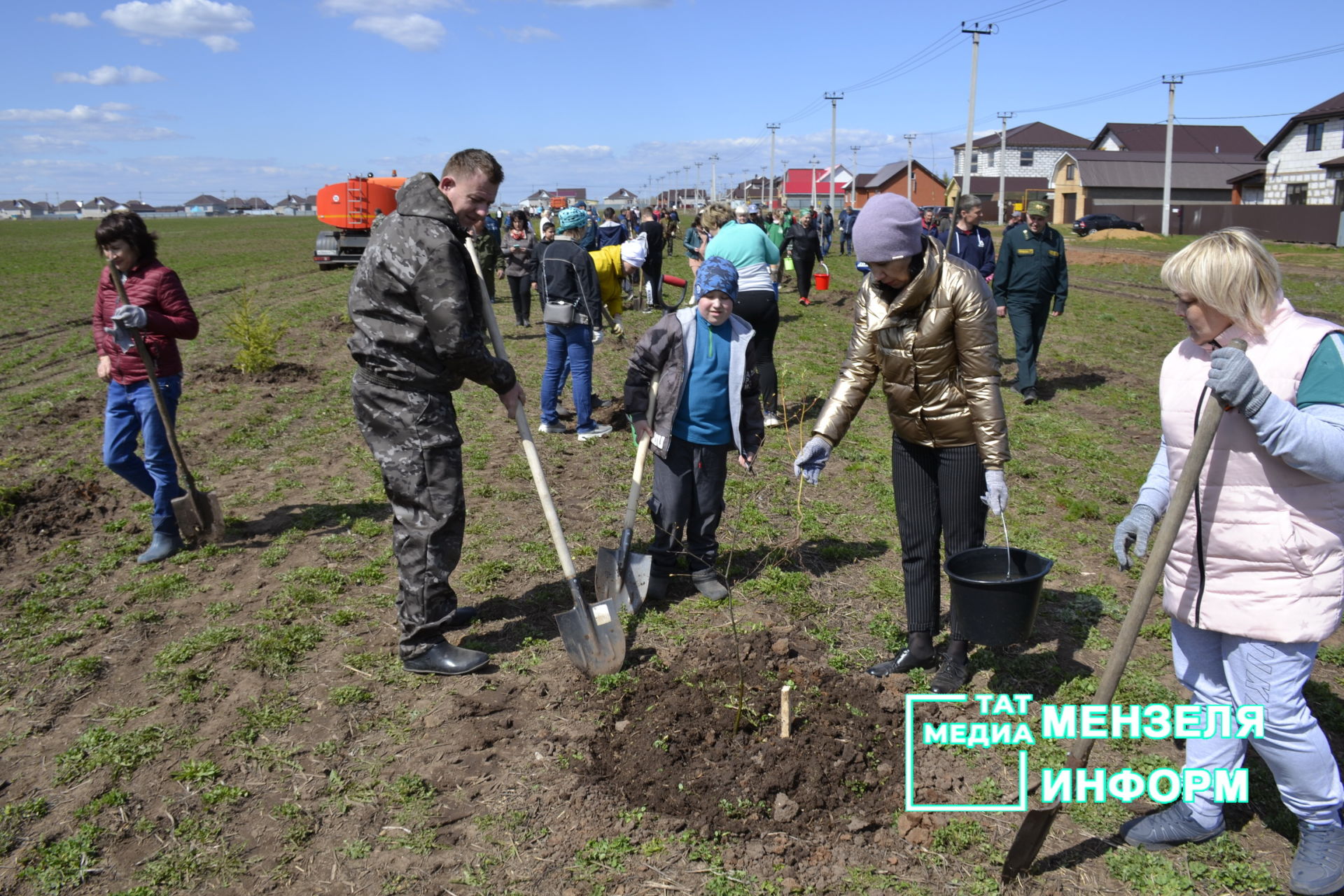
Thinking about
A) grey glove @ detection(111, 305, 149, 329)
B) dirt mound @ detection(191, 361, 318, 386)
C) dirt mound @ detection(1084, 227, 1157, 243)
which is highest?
dirt mound @ detection(1084, 227, 1157, 243)

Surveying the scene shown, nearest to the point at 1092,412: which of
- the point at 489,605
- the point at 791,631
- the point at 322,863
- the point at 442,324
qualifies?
the point at 791,631

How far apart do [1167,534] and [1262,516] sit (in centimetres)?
27

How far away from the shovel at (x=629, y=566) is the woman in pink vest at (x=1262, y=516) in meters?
2.42

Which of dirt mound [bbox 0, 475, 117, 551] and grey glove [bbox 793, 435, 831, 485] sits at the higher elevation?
grey glove [bbox 793, 435, 831, 485]

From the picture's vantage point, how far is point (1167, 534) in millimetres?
2619

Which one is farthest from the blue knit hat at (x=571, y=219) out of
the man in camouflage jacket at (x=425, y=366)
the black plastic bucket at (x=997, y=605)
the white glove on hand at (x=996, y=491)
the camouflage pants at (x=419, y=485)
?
the black plastic bucket at (x=997, y=605)

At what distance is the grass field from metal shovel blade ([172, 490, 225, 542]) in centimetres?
14

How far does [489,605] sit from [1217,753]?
3416 millimetres

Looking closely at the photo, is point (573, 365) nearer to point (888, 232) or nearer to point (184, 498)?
point (184, 498)

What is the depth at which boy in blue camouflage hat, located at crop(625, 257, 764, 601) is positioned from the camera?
474cm

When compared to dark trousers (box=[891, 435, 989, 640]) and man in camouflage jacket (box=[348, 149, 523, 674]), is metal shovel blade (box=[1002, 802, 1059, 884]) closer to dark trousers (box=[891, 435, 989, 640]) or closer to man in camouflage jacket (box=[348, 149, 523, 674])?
dark trousers (box=[891, 435, 989, 640])

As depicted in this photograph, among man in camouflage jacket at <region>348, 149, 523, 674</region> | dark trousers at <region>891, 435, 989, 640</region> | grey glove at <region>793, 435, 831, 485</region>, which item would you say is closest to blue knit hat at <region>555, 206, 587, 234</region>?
man in camouflage jacket at <region>348, 149, 523, 674</region>

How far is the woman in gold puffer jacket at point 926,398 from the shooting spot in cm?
352

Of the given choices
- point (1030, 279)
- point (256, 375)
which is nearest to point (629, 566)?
point (1030, 279)
